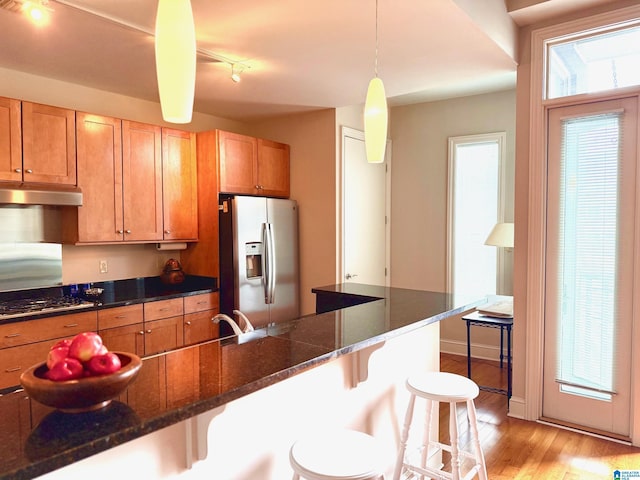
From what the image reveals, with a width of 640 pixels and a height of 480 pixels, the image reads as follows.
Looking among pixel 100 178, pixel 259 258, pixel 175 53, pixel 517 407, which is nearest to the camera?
pixel 175 53

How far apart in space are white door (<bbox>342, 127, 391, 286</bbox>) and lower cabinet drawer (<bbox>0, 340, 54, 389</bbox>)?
8.33ft

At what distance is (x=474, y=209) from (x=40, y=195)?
3894 mm

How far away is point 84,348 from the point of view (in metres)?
0.96

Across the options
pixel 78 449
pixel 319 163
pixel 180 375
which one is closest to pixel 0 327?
pixel 180 375

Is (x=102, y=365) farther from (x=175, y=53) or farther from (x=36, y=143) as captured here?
(x=36, y=143)

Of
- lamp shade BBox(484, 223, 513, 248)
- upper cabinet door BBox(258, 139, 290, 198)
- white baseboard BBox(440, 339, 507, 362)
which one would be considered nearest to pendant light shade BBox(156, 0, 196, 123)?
upper cabinet door BBox(258, 139, 290, 198)

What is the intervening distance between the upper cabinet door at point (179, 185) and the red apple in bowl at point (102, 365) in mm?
2956

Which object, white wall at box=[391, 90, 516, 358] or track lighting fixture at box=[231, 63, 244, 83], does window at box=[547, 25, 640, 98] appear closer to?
white wall at box=[391, 90, 516, 358]

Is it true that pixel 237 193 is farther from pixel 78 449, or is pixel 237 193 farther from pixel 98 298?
pixel 78 449

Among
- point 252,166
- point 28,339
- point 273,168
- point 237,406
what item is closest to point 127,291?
point 28,339

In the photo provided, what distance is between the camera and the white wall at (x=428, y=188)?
4676 millimetres

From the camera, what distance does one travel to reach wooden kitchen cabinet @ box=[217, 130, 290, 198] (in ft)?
12.9

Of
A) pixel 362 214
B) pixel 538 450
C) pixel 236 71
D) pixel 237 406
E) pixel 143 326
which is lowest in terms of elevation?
pixel 538 450

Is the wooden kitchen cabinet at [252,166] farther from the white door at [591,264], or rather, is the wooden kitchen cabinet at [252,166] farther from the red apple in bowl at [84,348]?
the red apple in bowl at [84,348]
